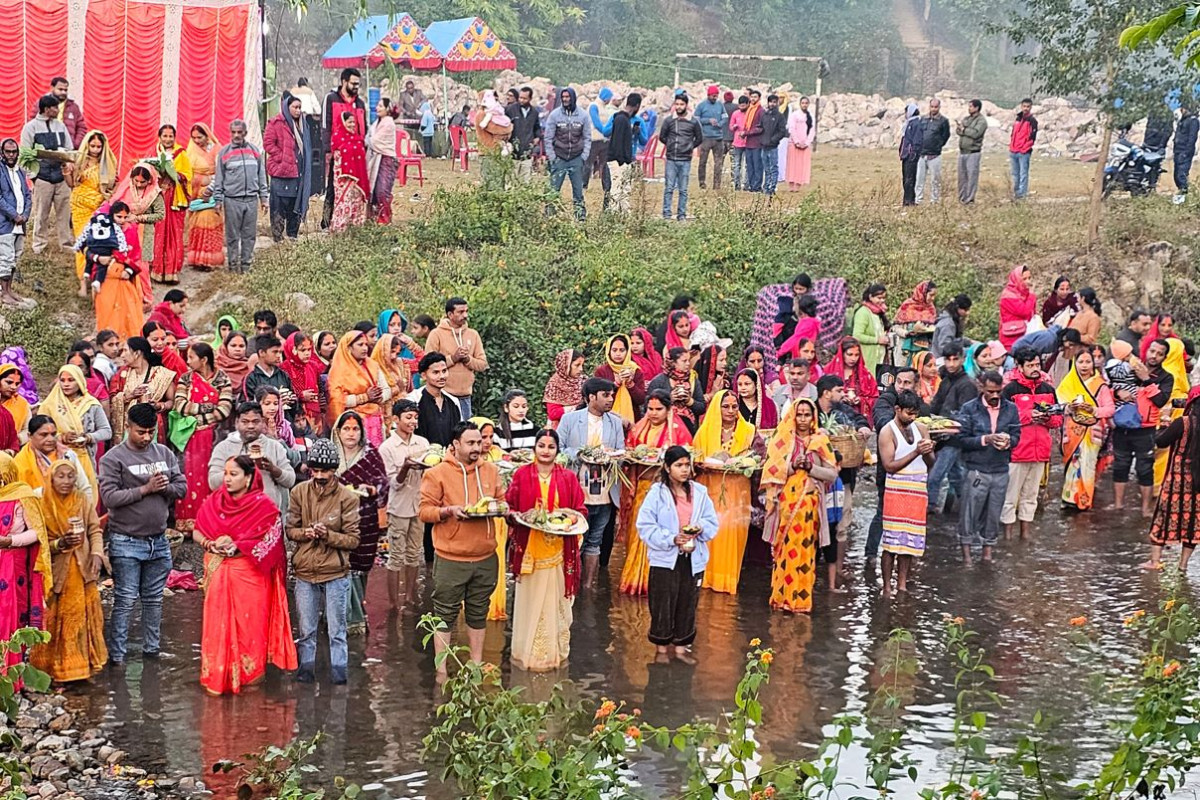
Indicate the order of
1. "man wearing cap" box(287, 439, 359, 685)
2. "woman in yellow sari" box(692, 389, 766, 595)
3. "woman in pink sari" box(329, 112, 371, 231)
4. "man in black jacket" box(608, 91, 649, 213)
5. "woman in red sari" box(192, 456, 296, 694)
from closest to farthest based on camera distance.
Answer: "woman in red sari" box(192, 456, 296, 694) → "man wearing cap" box(287, 439, 359, 685) → "woman in yellow sari" box(692, 389, 766, 595) → "woman in pink sari" box(329, 112, 371, 231) → "man in black jacket" box(608, 91, 649, 213)

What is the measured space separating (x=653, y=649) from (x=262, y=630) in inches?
97.3

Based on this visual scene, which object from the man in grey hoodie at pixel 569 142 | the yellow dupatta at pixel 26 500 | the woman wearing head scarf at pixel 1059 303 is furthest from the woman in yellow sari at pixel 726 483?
the man in grey hoodie at pixel 569 142

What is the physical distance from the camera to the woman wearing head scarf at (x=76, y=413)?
10.4 metres

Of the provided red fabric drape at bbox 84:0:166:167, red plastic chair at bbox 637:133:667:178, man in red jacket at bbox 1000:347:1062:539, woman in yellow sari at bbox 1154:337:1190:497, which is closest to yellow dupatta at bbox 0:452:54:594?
man in red jacket at bbox 1000:347:1062:539

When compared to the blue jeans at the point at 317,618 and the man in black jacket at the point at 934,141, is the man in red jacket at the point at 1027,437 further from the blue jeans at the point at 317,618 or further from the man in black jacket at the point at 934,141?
the man in black jacket at the point at 934,141

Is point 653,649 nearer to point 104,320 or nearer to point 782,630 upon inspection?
point 782,630

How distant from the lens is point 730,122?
24359 mm

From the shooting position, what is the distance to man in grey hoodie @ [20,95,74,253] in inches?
637

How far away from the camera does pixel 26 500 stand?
8812 mm

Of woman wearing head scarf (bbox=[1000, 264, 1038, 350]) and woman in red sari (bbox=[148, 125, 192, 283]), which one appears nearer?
woman wearing head scarf (bbox=[1000, 264, 1038, 350])

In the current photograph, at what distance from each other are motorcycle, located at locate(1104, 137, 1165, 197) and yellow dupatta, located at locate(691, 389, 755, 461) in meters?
13.8

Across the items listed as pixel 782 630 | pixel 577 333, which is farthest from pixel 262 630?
pixel 577 333

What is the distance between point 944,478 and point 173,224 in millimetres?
8638

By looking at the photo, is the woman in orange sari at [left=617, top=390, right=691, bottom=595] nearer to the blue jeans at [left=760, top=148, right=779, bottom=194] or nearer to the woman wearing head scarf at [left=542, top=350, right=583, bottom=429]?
the woman wearing head scarf at [left=542, top=350, right=583, bottom=429]
